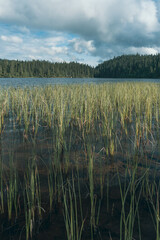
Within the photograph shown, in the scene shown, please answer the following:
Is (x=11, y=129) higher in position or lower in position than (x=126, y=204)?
higher

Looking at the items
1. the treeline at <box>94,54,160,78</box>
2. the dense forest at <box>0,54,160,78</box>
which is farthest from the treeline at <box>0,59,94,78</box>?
the treeline at <box>94,54,160,78</box>

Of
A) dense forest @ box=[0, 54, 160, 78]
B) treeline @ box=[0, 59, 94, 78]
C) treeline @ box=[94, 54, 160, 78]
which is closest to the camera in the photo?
treeline @ box=[94, 54, 160, 78]

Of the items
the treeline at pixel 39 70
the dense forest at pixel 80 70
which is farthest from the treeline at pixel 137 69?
the treeline at pixel 39 70

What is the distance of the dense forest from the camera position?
3487 inches

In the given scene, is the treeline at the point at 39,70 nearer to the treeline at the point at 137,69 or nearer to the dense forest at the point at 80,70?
the dense forest at the point at 80,70

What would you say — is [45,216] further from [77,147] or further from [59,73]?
[59,73]

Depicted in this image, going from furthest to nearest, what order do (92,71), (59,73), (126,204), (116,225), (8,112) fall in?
(92,71), (59,73), (8,112), (126,204), (116,225)

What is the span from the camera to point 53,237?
168cm

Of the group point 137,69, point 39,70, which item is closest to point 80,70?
point 39,70

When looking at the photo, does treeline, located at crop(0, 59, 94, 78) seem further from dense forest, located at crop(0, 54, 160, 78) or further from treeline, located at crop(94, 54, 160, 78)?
treeline, located at crop(94, 54, 160, 78)

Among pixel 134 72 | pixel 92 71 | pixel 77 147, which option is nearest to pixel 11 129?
pixel 77 147

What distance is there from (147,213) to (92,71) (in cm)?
12585

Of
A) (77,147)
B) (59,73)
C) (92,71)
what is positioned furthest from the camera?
(92,71)

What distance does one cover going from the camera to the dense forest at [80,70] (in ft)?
291
